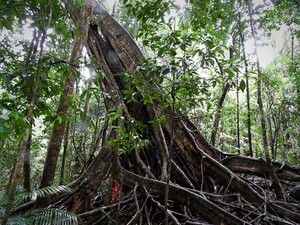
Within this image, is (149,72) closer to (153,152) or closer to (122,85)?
(153,152)

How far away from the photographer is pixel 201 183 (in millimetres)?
3326

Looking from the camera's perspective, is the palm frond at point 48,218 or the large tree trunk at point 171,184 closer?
the palm frond at point 48,218

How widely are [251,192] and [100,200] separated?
7.34 ft

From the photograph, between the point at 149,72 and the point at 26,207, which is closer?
the point at 149,72

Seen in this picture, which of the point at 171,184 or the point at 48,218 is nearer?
the point at 48,218

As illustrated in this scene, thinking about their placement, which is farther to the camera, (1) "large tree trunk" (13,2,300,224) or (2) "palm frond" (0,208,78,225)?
(1) "large tree trunk" (13,2,300,224)

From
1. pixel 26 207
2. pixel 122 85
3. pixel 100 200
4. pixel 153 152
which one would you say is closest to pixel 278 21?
pixel 122 85

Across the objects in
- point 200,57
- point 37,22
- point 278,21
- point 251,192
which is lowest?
point 251,192

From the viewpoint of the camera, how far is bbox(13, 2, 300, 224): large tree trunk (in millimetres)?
2635

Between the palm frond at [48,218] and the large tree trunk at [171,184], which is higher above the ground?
the large tree trunk at [171,184]

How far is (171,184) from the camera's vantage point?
2939 mm

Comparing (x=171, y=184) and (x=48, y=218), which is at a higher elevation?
(x=171, y=184)

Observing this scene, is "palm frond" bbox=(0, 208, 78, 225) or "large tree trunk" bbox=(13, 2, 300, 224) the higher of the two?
"large tree trunk" bbox=(13, 2, 300, 224)

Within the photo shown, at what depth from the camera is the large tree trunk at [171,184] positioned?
2635 millimetres
